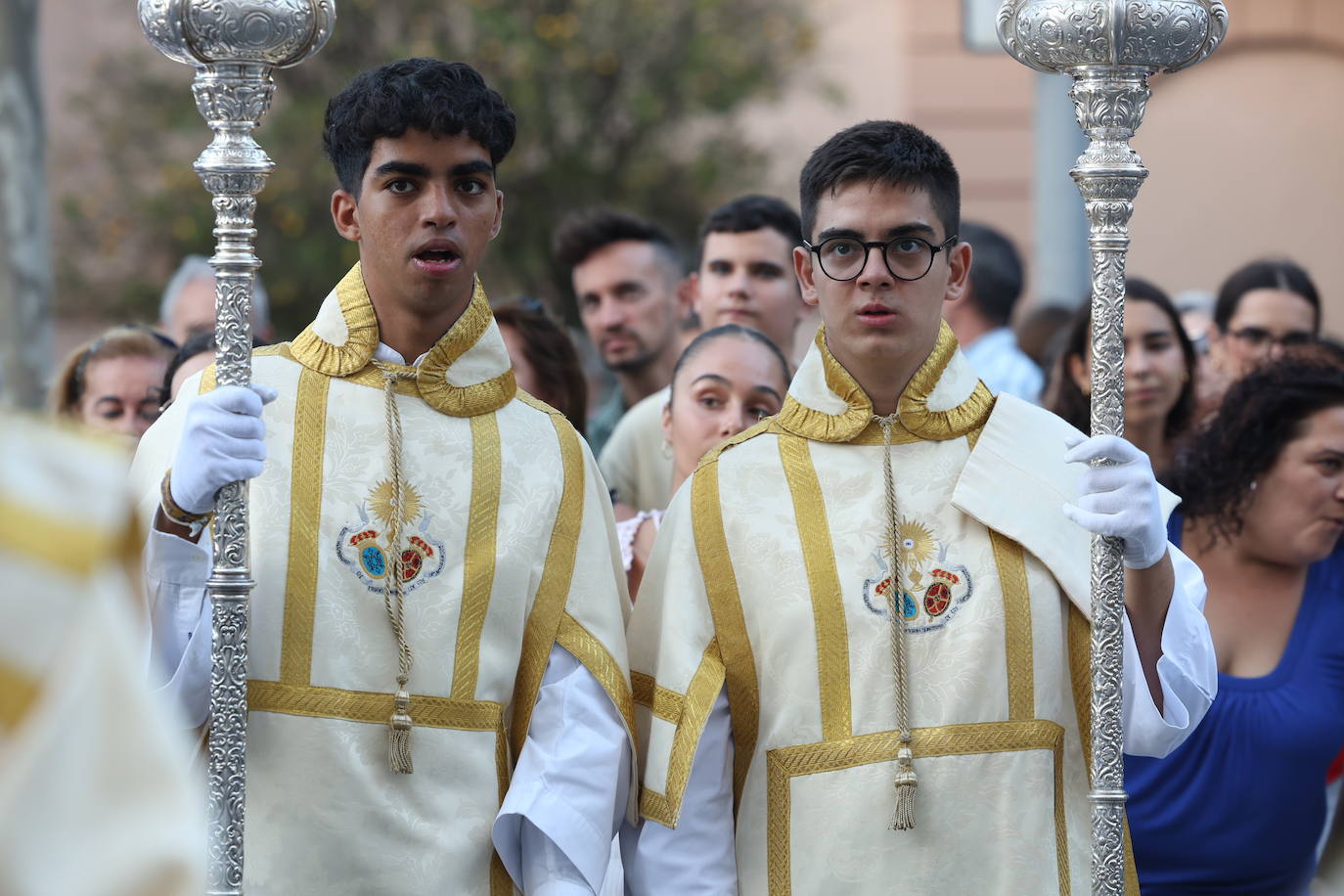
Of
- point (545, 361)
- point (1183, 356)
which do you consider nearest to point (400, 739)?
point (545, 361)

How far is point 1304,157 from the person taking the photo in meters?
12.4

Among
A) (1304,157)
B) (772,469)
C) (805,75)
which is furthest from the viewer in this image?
(805,75)

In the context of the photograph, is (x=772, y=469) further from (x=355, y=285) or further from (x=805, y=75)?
(x=805, y=75)

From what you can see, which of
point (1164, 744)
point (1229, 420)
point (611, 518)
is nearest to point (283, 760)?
point (611, 518)

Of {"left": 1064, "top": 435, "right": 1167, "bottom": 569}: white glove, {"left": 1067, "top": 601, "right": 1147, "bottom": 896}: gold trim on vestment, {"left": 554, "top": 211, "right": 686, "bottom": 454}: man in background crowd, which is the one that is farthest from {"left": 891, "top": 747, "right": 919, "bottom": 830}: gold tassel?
{"left": 554, "top": 211, "right": 686, "bottom": 454}: man in background crowd

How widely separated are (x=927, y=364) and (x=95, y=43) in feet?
37.5

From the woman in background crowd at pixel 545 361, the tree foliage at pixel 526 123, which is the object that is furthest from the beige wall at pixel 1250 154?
the woman in background crowd at pixel 545 361

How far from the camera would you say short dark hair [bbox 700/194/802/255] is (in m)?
5.85

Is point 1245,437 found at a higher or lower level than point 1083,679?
higher

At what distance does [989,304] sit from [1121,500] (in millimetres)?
3812

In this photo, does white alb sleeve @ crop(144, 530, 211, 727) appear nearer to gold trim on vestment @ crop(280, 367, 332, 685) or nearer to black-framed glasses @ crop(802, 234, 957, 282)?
gold trim on vestment @ crop(280, 367, 332, 685)

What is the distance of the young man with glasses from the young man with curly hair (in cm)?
18

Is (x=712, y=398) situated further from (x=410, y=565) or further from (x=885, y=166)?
(x=410, y=565)

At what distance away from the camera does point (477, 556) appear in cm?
347
